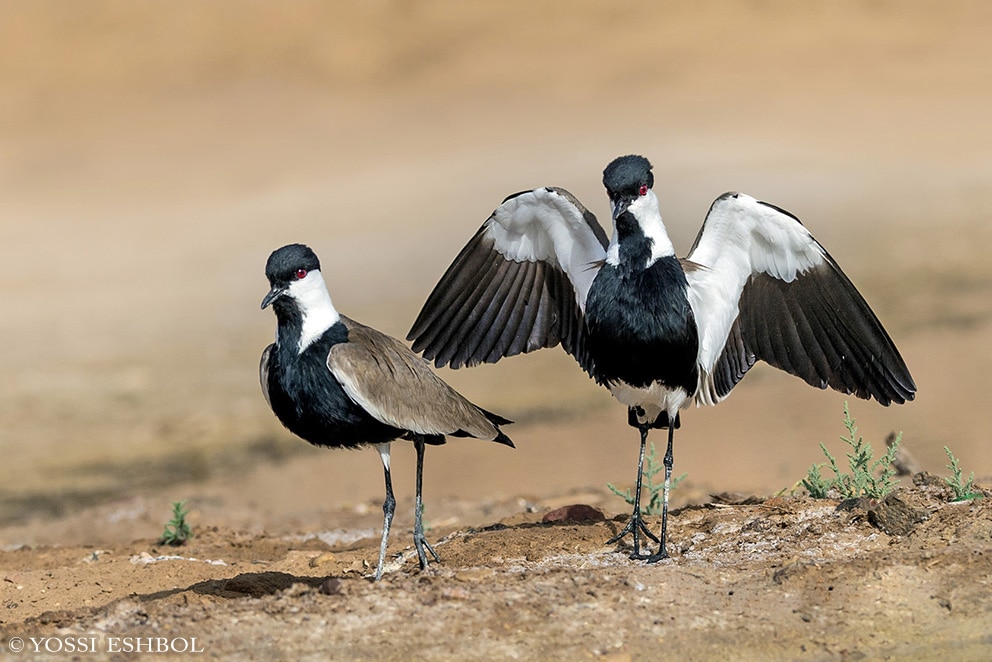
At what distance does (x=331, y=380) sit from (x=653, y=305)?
1695 millimetres

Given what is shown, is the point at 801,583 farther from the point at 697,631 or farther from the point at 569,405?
the point at 569,405

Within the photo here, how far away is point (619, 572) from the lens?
619 centimetres

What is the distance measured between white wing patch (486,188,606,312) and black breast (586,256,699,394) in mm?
461

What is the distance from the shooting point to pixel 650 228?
277 inches

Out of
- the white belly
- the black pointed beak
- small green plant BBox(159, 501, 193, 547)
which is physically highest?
the black pointed beak

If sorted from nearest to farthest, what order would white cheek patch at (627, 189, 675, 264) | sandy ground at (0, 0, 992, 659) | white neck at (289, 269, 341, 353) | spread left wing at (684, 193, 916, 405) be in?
sandy ground at (0, 0, 992, 659)
white neck at (289, 269, 341, 353)
white cheek patch at (627, 189, 675, 264)
spread left wing at (684, 193, 916, 405)

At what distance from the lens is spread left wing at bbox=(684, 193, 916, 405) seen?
23.8 feet

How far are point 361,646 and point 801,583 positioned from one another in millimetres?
1924

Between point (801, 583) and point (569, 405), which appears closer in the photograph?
point (801, 583)

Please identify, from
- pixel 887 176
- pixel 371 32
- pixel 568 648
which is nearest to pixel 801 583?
pixel 568 648

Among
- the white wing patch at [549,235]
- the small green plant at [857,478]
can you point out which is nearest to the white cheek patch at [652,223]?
the white wing patch at [549,235]

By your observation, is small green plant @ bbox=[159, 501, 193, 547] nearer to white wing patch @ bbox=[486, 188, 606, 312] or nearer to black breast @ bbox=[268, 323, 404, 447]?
black breast @ bbox=[268, 323, 404, 447]

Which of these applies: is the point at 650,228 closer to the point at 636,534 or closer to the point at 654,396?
the point at 654,396

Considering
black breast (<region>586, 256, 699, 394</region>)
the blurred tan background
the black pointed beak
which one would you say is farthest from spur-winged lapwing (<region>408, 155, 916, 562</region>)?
the blurred tan background
